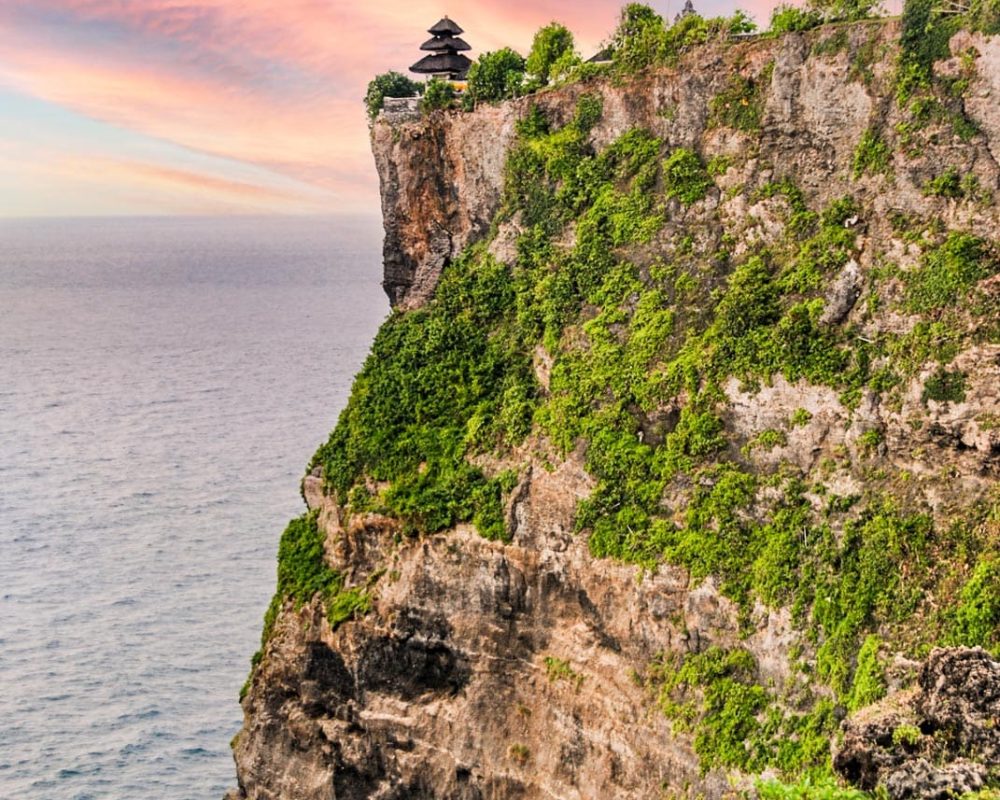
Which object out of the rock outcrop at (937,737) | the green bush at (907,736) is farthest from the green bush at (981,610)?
the green bush at (907,736)

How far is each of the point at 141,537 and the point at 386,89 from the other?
35171 mm

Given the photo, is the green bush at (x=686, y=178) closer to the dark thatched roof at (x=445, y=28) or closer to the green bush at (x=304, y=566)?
the dark thatched roof at (x=445, y=28)

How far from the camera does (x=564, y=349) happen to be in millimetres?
40719

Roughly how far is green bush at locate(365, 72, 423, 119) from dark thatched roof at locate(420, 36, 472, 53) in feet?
6.06

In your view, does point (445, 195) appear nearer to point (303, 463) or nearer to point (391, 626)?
point (391, 626)

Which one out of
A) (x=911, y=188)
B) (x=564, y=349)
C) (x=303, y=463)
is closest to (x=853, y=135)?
(x=911, y=188)

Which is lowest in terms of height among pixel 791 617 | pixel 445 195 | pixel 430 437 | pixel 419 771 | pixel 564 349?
pixel 419 771

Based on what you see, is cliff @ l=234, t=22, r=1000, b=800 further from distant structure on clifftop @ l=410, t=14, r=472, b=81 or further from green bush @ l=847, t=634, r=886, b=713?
distant structure on clifftop @ l=410, t=14, r=472, b=81

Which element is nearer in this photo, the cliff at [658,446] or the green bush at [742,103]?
the cliff at [658,446]

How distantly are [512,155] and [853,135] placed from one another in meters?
12.9

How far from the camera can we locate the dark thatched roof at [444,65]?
48.8 m

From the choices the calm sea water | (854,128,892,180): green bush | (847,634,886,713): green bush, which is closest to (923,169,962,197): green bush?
(854,128,892,180): green bush

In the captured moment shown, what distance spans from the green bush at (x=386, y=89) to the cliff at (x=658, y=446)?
1.52m

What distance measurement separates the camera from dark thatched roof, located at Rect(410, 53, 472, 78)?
4878 centimetres
